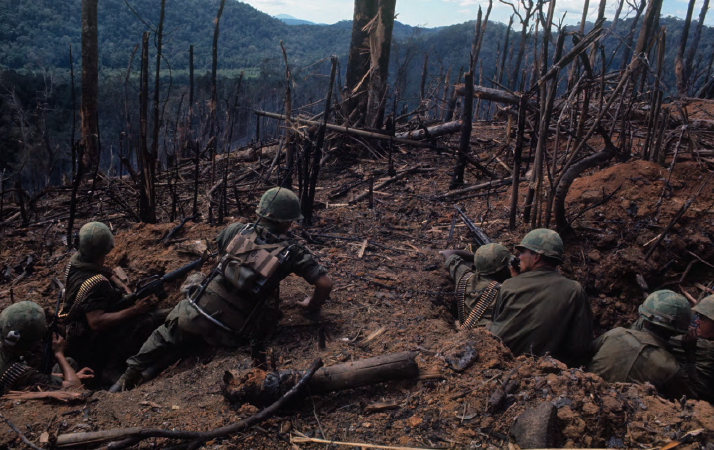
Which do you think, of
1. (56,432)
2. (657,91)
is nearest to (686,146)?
(657,91)

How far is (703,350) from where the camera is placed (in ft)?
11.5

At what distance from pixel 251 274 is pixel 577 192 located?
176 inches

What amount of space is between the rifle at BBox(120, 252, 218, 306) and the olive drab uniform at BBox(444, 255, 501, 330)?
2583 millimetres

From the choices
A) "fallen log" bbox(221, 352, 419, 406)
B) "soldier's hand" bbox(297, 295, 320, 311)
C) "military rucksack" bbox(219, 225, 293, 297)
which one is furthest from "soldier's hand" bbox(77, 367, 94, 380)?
"soldier's hand" bbox(297, 295, 320, 311)

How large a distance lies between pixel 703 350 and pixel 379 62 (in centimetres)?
757

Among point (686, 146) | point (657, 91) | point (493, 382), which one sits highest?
point (657, 91)

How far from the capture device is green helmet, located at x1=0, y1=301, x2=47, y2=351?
295cm

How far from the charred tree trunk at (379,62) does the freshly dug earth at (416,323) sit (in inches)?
76.4

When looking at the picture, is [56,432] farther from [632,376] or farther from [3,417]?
[632,376]

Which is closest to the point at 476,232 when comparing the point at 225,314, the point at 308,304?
the point at 308,304

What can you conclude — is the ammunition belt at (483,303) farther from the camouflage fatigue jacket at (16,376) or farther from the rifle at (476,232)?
the camouflage fatigue jacket at (16,376)

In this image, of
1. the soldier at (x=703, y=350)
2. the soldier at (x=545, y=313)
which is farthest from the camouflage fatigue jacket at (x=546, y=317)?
the soldier at (x=703, y=350)

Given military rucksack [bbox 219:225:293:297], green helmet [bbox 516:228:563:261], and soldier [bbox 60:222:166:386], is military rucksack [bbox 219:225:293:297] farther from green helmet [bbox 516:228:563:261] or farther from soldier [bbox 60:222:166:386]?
green helmet [bbox 516:228:563:261]

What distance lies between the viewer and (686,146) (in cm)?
602
